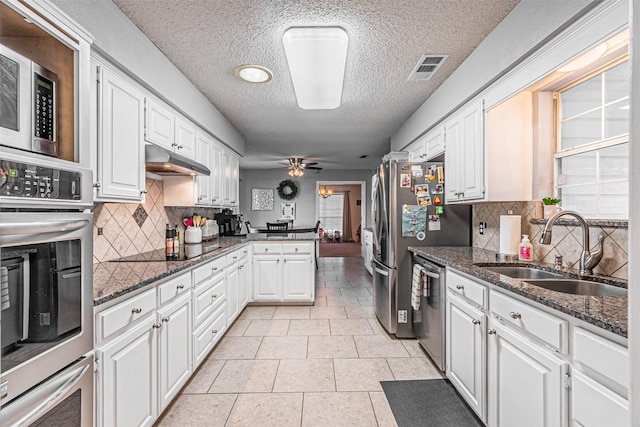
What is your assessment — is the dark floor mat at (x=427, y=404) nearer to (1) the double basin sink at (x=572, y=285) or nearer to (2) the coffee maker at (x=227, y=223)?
(1) the double basin sink at (x=572, y=285)

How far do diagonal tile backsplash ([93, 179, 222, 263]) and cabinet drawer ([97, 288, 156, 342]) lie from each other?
0.71 m

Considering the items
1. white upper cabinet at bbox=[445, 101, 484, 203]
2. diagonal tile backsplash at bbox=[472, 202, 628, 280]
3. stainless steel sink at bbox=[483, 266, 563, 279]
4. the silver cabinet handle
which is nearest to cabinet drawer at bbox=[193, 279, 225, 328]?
the silver cabinet handle

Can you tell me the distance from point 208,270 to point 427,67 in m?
2.49

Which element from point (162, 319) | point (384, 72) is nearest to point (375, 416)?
point (162, 319)

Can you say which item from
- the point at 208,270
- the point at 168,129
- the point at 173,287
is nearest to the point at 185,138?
the point at 168,129

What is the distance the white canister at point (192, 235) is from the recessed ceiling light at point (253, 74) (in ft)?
5.20

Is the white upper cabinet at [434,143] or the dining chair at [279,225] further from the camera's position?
the dining chair at [279,225]

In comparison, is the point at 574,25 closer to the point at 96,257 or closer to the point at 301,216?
the point at 96,257

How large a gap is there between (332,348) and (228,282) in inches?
47.8

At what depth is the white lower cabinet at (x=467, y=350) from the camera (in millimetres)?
1798

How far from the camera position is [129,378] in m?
1.50

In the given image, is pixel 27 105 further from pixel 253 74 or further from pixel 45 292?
pixel 253 74

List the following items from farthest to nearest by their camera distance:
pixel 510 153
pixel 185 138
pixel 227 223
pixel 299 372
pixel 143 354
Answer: pixel 227 223, pixel 185 138, pixel 299 372, pixel 510 153, pixel 143 354

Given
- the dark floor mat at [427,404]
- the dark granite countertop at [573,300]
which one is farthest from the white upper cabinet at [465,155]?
the dark floor mat at [427,404]
